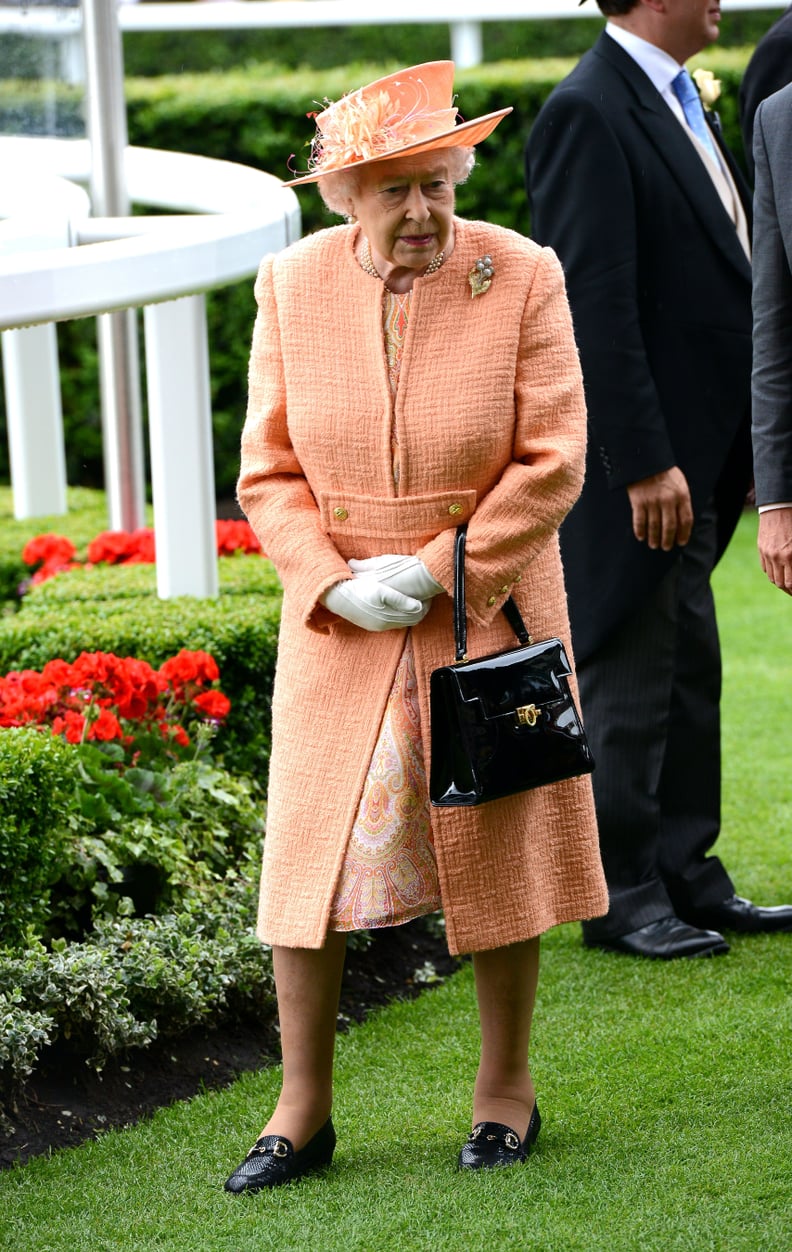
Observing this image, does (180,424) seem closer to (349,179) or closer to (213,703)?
(213,703)

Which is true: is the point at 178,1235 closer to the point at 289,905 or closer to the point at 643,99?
the point at 289,905

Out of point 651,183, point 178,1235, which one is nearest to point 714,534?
point 651,183

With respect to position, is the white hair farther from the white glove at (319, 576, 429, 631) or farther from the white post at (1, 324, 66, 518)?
the white post at (1, 324, 66, 518)

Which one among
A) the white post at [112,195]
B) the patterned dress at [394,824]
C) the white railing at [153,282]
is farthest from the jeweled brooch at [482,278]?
the white post at [112,195]

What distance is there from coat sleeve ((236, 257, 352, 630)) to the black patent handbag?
0.83 ft

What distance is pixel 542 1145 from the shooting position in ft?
10.7

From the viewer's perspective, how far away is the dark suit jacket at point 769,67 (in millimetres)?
4215

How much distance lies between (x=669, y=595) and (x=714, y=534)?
0.76 ft

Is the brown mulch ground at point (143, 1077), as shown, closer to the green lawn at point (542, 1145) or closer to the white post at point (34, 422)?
the green lawn at point (542, 1145)

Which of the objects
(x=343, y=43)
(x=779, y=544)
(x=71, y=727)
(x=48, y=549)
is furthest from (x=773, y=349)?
(x=343, y=43)

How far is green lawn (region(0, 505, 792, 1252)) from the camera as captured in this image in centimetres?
294

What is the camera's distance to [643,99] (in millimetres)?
4152

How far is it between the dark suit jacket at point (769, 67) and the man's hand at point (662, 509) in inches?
32.0

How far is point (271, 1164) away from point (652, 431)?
186 centimetres
